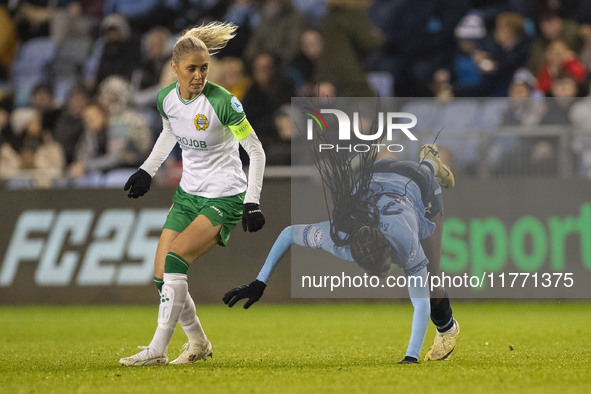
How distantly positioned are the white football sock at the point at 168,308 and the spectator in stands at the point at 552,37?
8581mm

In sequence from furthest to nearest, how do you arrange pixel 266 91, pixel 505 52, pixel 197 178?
1. pixel 505 52
2. pixel 266 91
3. pixel 197 178

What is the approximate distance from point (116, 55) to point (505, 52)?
605 centimetres

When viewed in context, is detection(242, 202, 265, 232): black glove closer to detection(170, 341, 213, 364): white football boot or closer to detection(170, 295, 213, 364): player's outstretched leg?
detection(170, 295, 213, 364): player's outstretched leg

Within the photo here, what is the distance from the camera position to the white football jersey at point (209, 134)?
718 cm

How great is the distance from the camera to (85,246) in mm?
13461

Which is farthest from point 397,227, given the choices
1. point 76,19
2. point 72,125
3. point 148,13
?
point 76,19

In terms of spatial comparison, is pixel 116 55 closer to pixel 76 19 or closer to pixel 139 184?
pixel 76 19

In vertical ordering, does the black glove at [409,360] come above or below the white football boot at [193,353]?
above

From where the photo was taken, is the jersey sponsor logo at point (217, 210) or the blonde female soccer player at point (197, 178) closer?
the blonde female soccer player at point (197, 178)

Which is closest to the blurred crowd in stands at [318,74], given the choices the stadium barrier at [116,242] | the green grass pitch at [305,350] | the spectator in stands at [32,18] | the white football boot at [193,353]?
the stadium barrier at [116,242]

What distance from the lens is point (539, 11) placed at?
49.5 ft

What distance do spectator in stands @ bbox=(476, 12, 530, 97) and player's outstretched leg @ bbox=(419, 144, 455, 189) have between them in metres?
7.08

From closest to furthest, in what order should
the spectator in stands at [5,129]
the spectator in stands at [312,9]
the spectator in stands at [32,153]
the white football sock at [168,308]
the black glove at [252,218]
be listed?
the black glove at [252,218], the white football sock at [168,308], the spectator in stands at [32,153], the spectator in stands at [5,129], the spectator in stands at [312,9]

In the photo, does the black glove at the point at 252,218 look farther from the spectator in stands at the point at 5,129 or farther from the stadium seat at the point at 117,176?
the spectator in stands at the point at 5,129
